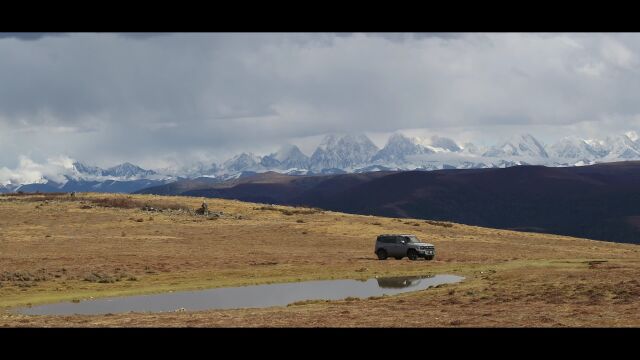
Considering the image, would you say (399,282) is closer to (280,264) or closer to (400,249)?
(280,264)

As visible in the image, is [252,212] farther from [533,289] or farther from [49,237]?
[533,289]

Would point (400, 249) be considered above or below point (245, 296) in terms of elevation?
above

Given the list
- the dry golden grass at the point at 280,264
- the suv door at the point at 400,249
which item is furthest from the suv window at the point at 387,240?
the dry golden grass at the point at 280,264

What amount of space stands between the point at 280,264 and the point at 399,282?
50.4 feet

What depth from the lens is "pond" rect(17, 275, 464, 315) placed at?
32.4 meters

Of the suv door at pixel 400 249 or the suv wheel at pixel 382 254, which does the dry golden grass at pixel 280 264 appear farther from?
the suv wheel at pixel 382 254

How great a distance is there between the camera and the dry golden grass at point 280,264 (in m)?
25.5

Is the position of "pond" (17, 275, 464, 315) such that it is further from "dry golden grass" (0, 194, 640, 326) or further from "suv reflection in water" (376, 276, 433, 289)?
"dry golden grass" (0, 194, 640, 326)

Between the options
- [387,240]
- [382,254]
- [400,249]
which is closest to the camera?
[400,249]

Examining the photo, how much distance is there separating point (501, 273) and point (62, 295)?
1065 inches

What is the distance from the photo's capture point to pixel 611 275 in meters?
39.2

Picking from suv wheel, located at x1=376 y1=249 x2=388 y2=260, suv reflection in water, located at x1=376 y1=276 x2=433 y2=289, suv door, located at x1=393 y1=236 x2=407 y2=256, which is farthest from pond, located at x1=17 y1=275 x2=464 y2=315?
suv wheel, located at x1=376 y1=249 x2=388 y2=260

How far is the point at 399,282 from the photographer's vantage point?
42.8m

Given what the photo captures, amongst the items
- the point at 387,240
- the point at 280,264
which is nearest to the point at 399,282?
the point at 280,264
